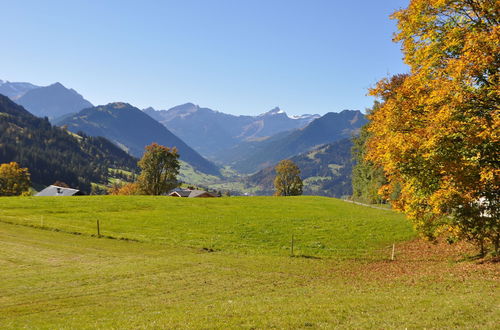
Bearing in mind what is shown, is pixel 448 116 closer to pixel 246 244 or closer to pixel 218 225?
pixel 246 244

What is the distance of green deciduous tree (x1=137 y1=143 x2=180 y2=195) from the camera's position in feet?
424

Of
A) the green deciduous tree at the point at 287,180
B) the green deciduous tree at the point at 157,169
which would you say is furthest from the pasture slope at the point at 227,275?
the green deciduous tree at the point at 287,180

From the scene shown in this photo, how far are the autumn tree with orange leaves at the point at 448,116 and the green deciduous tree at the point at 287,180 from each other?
13323cm

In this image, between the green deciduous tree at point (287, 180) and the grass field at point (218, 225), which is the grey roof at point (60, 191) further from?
the green deciduous tree at point (287, 180)

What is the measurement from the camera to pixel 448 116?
1927 centimetres

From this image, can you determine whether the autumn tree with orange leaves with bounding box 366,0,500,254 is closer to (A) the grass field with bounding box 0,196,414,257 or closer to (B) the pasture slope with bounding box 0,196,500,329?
(B) the pasture slope with bounding box 0,196,500,329

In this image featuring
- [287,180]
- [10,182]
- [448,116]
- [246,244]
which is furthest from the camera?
[287,180]

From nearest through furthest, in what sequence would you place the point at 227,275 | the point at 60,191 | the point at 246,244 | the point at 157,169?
the point at 227,275 < the point at 246,244 < the point at 157,169 < the point at 60,191

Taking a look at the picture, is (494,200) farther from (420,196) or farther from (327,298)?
(327,298)

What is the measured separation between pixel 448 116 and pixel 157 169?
398ft

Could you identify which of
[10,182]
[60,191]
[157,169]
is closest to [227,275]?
[157,169]

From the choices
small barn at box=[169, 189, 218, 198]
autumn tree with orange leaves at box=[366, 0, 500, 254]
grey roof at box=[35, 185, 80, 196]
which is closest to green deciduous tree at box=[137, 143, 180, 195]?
small barn at box=[169, 189, 218, 198]

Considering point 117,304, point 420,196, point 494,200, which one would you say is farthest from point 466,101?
point 117,304

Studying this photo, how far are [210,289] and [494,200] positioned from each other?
20542 mm
